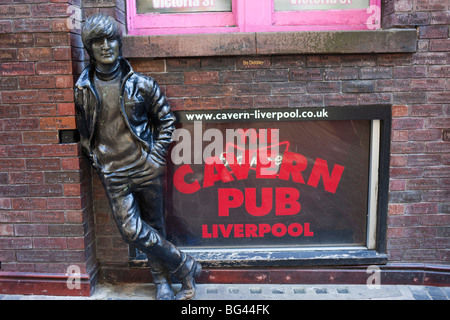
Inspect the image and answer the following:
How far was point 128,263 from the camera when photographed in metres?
3.73

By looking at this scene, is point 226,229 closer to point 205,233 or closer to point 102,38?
point 205,233

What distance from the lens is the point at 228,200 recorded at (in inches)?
150

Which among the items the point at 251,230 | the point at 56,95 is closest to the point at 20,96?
the point at 56,95

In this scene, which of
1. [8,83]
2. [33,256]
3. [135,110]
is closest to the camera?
[135,110]

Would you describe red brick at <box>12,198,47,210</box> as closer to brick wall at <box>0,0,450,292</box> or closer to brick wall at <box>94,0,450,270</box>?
brick wall at <box>0,0,450,292</box>

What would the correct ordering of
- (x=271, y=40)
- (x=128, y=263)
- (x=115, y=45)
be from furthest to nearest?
(x=128, y=263) < (x=271, y=40) < (x=115, y=45)

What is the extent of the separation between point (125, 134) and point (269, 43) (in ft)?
4.82

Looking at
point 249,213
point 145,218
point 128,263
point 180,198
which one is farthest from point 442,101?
point 128,263

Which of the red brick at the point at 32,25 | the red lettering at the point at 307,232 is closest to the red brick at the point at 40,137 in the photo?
the red brick at the point at 32,25

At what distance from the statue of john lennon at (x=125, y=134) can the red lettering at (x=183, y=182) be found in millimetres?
445

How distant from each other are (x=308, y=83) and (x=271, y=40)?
0.51 m

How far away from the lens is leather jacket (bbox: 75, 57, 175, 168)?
10.0 ft

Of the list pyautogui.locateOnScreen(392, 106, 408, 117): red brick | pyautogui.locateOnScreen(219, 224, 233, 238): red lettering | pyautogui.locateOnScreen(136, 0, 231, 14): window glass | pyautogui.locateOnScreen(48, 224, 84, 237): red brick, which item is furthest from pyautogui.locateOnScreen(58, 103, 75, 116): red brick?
pyautogui.locateOnScreen(392, 106, 408, 117): red brick
